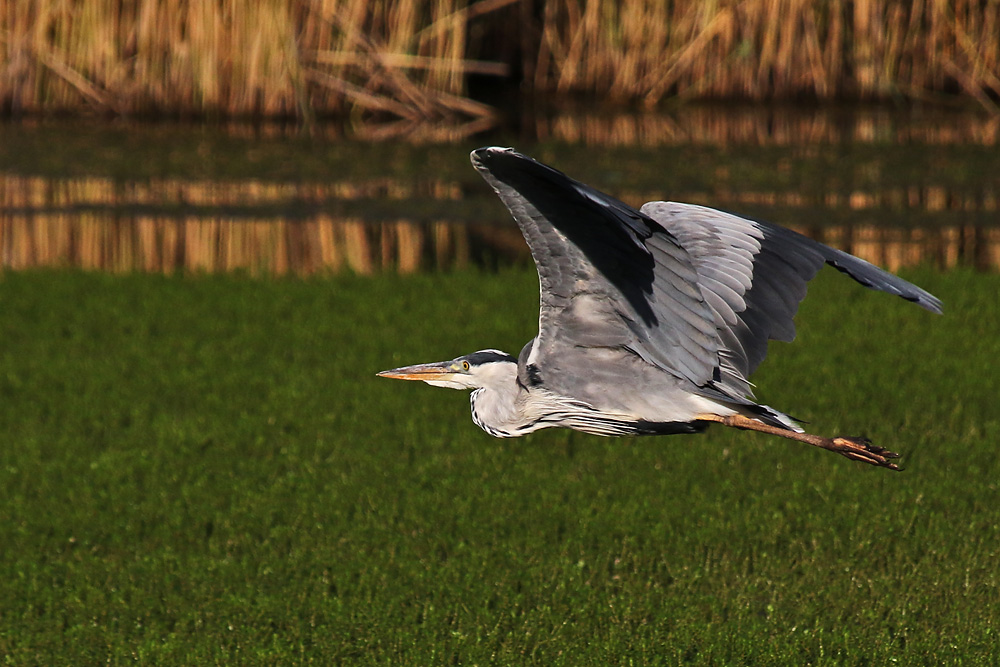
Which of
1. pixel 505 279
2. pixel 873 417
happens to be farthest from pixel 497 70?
pixel 873 417

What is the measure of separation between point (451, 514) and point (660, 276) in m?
2.83

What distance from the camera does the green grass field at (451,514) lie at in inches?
213

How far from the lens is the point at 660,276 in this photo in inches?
151

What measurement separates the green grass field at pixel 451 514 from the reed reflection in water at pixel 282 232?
222cm

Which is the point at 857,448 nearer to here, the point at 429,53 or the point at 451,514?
the point at 451,514

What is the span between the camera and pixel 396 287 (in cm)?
1044

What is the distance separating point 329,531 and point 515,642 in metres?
1.27

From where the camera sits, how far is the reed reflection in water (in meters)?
11.5

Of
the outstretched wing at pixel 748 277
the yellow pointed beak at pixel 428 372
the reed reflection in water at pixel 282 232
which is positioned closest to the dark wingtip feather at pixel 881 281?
the outstretched wing at pixel 748 277

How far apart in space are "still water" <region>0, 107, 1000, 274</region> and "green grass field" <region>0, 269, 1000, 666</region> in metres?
2.58

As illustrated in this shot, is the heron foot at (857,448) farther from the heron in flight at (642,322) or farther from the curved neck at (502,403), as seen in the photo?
the curved neck at (502,403)

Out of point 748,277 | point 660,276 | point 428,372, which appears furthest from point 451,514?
point 660,276

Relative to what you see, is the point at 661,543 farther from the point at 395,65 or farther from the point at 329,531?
the point at 395,65

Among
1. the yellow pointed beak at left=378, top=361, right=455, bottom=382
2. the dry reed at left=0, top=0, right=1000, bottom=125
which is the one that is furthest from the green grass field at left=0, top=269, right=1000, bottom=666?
the dry reed at left=0, top=0, right=1000, bottom=125
